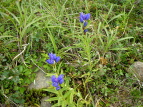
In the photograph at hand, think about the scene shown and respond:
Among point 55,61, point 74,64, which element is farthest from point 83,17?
point 74,64

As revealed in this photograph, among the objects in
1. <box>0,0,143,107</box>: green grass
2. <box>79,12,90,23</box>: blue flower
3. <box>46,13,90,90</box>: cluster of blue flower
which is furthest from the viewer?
<box>0,0,143,107</box>: green grass

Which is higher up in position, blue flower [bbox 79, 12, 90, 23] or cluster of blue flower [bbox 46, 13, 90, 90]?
blue flower [bbox 79, 12, 90, 23]

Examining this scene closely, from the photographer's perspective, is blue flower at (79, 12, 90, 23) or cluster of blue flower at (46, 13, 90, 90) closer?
cluster of blue flower at (46, 13, 90, 90)

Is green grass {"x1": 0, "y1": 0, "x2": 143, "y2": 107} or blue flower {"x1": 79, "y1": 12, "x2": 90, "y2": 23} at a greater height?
blue flower {"x1": 79, "y1": 12, "x2": 90, "y2": 23}

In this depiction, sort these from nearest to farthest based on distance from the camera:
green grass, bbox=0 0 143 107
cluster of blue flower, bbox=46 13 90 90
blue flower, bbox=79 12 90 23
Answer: cluster of blue flower, bbox=46 13 90 90 → blue flower, bbox=79 12 90 23 → green grass, bbox=0 0 143 107

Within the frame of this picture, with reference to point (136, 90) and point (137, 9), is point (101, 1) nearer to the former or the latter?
point (137, 9)

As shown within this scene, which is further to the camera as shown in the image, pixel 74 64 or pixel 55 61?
pixel 74 64

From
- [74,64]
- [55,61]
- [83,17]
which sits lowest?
[74,64]

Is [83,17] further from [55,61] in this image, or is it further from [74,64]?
[74,64]

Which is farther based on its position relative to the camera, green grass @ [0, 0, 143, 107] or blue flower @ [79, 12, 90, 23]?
green grass @ [0, 0, 143, 107]

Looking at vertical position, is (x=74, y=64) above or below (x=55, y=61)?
below

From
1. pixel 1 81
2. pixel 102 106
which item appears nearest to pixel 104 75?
pixel 102 106
